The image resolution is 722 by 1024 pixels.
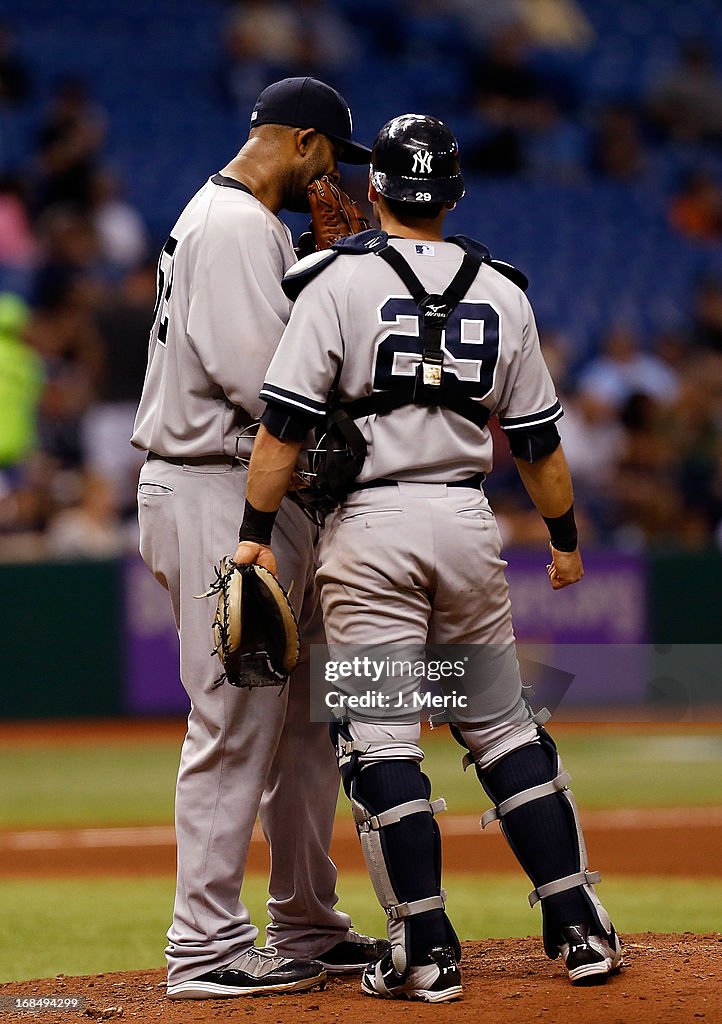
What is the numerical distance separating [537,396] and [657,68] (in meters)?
14.5

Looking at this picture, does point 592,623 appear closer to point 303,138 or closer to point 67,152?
point 67,152

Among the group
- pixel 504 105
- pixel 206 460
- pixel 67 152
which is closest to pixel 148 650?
pixel 67 152

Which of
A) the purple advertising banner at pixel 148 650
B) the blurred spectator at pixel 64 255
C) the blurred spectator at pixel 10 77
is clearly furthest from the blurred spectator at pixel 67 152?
the purple advertising banner at pixel 148 650

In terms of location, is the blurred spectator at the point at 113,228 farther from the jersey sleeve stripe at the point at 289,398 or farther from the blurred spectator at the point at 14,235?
the jersey sleeve stripe at the point at 289,398

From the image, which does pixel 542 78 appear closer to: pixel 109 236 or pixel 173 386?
pixel 109 236

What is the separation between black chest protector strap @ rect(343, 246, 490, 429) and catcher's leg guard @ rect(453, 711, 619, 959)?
855mm

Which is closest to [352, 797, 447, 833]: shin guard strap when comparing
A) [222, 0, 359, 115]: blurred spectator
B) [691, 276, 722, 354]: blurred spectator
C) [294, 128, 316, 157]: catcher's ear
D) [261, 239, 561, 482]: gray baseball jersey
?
[261, 239, 561, 482]: gray baseball jersey

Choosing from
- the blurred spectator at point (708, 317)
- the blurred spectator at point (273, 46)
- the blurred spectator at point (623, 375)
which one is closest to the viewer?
the blurred spectator at point (623, 375)

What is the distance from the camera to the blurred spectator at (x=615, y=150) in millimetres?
16469

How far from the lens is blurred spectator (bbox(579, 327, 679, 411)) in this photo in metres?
12.8

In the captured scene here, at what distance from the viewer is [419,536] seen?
3861mm

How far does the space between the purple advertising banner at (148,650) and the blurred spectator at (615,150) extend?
7.80m

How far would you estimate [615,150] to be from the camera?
16484 mm

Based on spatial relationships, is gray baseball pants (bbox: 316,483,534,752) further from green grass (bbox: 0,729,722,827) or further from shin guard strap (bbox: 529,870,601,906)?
green grass (bbox: 0,729,722,827)
